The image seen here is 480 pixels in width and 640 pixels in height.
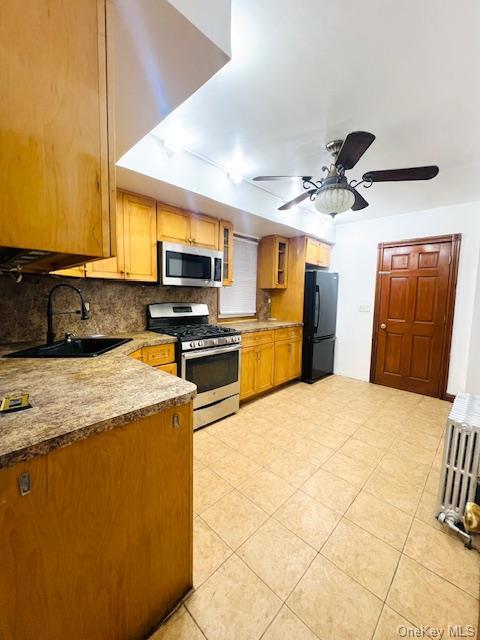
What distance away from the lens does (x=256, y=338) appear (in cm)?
322

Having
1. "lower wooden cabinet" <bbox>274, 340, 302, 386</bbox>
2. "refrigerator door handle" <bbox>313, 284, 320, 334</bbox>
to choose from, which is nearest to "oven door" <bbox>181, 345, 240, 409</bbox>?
"lower wooden cabinet" <bbox>274, 340, 302, 386</bbox>

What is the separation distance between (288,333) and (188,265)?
179 centimetres

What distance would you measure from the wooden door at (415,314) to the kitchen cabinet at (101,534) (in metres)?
3.72

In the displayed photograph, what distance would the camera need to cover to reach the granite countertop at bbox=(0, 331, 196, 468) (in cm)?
68

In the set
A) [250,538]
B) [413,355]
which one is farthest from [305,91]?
[413,355]

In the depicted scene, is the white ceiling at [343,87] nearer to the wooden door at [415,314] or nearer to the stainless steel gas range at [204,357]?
the wooden door at [415,314]

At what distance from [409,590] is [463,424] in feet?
2.90

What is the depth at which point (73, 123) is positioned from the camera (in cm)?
74

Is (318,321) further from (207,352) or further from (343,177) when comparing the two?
(343,177)

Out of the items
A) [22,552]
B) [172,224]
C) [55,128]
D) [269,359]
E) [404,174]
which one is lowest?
[269,359]

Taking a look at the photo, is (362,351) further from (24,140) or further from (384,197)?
(24,140)

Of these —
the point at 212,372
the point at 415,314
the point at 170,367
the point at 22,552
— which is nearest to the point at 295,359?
the point at 212,372

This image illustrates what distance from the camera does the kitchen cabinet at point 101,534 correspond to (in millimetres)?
691

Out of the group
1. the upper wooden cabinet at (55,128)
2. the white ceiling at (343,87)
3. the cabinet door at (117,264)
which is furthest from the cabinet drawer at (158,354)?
the white ceiling at (343,87)
